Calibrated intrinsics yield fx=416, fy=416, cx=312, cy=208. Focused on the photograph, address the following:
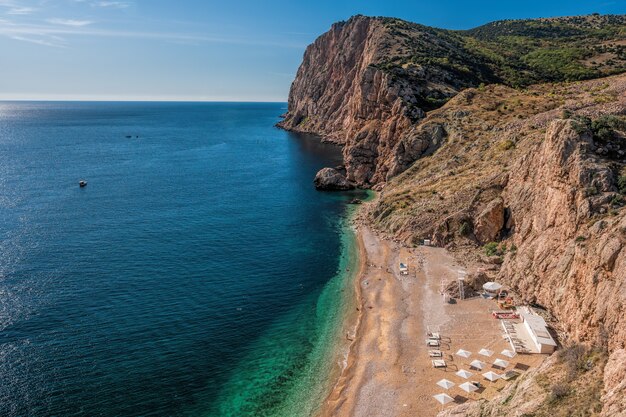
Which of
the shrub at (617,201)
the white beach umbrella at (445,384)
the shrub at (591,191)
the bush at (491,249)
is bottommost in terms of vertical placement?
the white beach umbrella at (445,384)

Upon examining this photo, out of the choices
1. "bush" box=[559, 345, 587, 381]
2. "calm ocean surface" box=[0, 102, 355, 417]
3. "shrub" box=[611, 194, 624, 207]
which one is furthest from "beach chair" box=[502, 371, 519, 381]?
"shrub" box=[611, 194, 624, 207]

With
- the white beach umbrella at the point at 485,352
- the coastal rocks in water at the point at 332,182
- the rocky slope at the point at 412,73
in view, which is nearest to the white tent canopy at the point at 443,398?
the white beach umbrella at the point at 485,352

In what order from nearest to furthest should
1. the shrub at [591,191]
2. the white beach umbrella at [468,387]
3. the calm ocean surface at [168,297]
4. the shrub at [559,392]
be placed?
the shrub at [559,392]
the white beach umbrella at [468,387]
the calm ocean surface at [168,297]
the shrub at [591,191]

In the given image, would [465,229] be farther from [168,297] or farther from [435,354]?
[168,297]

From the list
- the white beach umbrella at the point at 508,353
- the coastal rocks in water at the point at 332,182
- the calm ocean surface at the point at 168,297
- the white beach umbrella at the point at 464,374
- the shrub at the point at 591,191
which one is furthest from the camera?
the coastal rocks in water at the point at 332,182

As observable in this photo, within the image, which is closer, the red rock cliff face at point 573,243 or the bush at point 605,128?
the red rock cliff face at point 573,243

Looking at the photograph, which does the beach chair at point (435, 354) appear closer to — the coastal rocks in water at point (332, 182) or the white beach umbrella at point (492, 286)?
the white beach umbrella at point (492, 286)

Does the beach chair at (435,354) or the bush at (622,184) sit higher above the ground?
the bush at (622,184)
